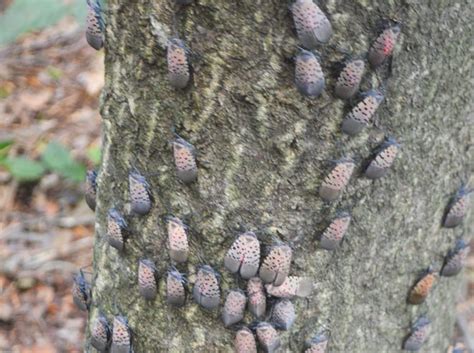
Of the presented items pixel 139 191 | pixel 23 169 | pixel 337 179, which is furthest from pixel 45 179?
pixel 337 179

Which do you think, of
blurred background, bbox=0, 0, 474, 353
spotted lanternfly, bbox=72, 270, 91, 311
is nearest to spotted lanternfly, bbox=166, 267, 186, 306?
spotted lanternfly, bbox=72, 270, 91, 311


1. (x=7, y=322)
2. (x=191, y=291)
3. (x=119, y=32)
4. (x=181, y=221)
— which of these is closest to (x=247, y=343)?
(x=191, y=291)

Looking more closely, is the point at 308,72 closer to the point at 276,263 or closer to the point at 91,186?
the point at 276,263

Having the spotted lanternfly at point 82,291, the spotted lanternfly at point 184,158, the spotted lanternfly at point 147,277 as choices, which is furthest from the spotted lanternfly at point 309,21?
the spotted lanternfly at point 82,291

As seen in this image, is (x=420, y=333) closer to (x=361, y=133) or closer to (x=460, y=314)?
(x=361, y=133)

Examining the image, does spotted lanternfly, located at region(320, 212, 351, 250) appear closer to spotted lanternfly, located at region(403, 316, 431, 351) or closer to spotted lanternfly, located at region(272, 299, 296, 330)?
spotted lanternfly, located at region(272, 299, 296, 330)

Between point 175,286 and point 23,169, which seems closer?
point 175,286
